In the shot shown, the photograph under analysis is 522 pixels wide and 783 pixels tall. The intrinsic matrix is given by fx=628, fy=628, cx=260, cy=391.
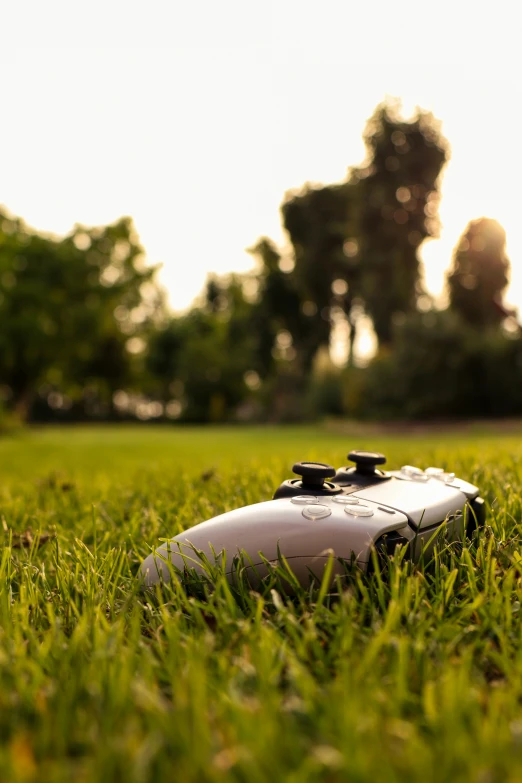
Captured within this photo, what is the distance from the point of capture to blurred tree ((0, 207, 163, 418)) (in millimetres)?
28406

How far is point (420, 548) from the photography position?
5.23 ft

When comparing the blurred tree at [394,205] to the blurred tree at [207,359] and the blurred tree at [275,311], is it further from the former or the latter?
the blurred tree at [207,359]

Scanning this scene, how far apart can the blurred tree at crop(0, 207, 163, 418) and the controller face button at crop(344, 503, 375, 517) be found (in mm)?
27758

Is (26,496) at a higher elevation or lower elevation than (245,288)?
lower

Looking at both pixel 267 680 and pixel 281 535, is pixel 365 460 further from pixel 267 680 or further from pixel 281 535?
pixel 267 680

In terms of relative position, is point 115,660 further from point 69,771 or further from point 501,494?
point 501,494

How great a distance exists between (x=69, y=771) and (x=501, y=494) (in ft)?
6.80

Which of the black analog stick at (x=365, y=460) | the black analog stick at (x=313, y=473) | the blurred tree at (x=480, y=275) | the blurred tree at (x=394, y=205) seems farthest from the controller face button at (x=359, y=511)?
the blurred tree at (x=394, y=205)

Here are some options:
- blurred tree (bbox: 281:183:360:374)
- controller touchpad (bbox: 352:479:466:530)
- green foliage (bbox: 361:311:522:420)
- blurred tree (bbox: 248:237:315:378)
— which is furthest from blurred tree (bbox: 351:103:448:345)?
controller touchpad (bbox: 352:479:466:530)

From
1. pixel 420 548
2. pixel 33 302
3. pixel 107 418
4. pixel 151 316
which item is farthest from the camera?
pixel 151 316

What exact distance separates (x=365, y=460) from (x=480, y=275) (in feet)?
67.0

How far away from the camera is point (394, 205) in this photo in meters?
25.1

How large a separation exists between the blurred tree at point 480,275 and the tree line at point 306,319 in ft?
0.15

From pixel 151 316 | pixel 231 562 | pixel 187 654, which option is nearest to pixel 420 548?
pixel 231 562
